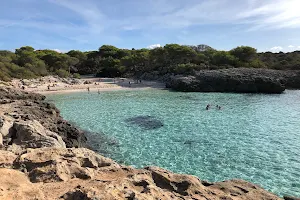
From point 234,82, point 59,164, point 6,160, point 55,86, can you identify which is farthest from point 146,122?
point 55,86

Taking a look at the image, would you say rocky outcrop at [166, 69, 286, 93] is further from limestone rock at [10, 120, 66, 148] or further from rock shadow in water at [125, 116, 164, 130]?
limestone rock at [10, 120, 66, 148]

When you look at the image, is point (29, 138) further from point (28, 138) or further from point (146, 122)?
point (146, 122)

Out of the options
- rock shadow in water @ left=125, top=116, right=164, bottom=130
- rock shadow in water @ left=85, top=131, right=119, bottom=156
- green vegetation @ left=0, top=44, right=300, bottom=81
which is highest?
green vegetation @ left=0, top=44, right=300, bottom=81

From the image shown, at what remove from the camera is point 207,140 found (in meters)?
19.7

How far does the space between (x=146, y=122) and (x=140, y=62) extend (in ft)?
198

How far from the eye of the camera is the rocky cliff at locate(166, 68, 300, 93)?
179ft

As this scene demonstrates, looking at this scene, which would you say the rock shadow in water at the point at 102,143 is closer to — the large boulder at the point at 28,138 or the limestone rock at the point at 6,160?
the large boulder at the point at 28,138

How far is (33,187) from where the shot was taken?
21.5 feet

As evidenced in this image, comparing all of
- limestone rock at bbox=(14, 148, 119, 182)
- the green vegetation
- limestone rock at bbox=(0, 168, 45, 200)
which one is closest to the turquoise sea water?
limestone rock at bbox=(14, 148, 119, 182)

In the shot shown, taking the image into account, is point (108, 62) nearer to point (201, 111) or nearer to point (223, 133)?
point (201, 111)

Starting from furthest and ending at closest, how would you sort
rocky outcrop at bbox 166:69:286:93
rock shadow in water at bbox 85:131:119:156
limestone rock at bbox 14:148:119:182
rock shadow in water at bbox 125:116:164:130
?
rocky outcrop at bbox 166:69:286:93 → rock shadow in water at bbox 125:116:164:130 → rock shadow in water at bbox 85:131:119:156 → limestone rock at bbox 14:148:119:182

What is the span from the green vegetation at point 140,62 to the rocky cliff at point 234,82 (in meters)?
7.82

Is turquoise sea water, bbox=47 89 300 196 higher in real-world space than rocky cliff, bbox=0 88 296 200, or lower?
lower

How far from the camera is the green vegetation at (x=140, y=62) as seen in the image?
2687 inches
